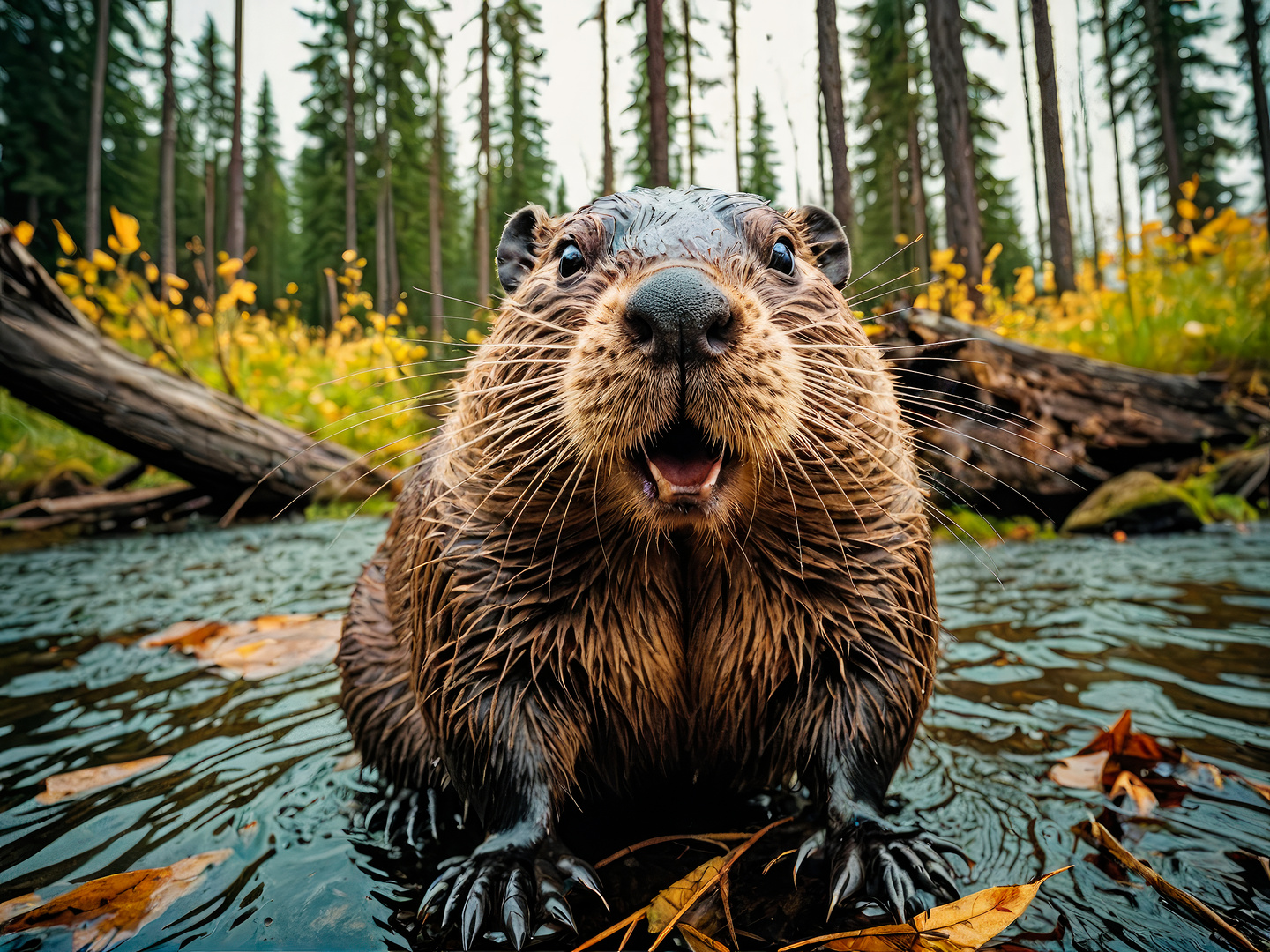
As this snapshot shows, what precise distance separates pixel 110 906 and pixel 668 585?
136 cm

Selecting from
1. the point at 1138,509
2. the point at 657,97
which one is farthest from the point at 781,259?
the point at 657,97

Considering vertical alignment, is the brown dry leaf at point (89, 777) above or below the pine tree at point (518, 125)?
below

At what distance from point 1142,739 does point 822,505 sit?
4.09 feet

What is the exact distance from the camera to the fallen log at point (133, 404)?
5395mm

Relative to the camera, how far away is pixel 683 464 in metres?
1.49

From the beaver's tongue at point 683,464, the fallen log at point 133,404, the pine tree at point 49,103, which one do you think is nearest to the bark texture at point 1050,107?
the fallen log at point 133,404

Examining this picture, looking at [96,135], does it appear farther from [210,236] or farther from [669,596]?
[669,596]

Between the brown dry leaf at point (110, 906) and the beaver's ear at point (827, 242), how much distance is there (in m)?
2.31

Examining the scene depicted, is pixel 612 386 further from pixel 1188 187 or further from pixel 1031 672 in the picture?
pixel 1188 187

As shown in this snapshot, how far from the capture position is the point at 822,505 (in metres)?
1.66

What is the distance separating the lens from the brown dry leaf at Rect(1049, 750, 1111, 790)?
1.97 metres

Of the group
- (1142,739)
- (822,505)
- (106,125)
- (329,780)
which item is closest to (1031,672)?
(1142,739)

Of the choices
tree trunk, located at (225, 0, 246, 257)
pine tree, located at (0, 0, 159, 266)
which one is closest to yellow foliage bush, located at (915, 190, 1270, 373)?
tree trunk, located at (225, 0, 246, 257)

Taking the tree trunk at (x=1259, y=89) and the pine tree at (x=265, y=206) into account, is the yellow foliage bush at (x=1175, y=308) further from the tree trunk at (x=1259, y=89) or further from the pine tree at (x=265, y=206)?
the pine tree at (x=265, y=206)
